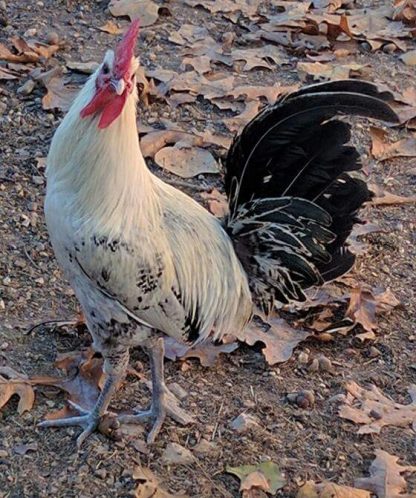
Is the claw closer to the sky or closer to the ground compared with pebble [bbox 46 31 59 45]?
closer to the ground

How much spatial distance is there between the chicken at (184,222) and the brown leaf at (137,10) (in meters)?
2.91

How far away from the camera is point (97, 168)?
143 inches

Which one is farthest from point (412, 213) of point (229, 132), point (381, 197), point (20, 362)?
point (20, 362)

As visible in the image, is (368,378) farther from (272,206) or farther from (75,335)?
(75,335)

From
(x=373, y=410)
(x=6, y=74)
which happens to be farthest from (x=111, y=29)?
(x=373, y=410)

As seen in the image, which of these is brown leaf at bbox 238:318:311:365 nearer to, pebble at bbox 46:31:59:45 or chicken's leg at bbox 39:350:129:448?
chicken's leg at bbox 39:350:129:448

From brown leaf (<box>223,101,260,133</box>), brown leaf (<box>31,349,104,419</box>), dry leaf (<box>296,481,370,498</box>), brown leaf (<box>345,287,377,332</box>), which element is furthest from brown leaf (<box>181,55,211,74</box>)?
dry leaf (<box>296,481,370,498</box>)

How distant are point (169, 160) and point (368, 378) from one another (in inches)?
69.4

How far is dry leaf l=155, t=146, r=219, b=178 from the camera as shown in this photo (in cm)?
547

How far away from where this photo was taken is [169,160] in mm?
5492

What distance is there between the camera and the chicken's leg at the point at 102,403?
4.01m

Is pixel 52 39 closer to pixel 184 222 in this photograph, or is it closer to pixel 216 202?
pixel 216 202

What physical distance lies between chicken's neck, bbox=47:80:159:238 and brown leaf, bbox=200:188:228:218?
148 cm

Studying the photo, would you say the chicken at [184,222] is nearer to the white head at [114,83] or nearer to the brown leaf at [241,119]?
the white head at [114,83]
